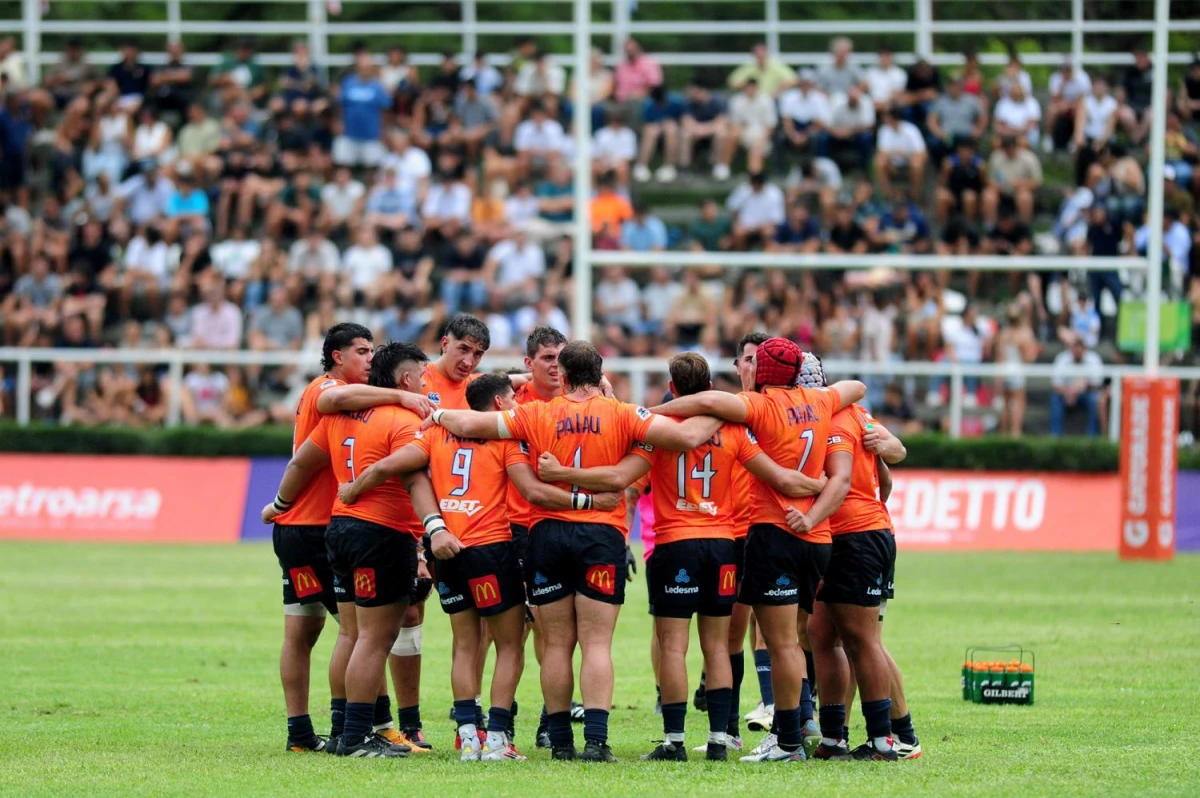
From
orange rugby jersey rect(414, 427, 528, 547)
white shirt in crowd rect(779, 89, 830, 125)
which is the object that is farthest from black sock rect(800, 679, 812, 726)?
white shirt in crowd rect(779, 89, 830, 125)

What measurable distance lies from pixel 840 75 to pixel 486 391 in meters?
20.8

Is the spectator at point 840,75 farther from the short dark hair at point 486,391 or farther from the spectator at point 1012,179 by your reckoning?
the short dark hair at point 486,391

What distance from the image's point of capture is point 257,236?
30.1m

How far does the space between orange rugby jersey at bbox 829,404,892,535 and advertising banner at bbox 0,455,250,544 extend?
1643 centimetres

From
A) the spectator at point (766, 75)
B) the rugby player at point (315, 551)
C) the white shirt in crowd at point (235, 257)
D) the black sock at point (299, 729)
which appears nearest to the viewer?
the rugby player at point (315, 551)

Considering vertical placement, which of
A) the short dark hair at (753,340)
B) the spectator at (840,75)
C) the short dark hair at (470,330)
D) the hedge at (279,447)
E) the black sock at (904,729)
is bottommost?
the hedge at (279,447)

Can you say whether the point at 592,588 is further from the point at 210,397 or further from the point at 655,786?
the point at 210,397

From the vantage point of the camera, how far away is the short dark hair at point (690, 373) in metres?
9.80

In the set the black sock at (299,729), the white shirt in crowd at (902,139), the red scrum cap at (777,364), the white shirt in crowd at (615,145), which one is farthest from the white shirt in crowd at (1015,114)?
the black sock at (299,729)

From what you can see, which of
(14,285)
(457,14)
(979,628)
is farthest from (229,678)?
(457,14)

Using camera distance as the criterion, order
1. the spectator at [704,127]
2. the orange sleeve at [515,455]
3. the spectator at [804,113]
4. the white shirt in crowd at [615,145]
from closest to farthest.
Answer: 1. the orange sleeve at [515,455]
2. the spectator at [804,113]
3. the white shirt in crowd at [615,145]
4. the spectator at [704,127]

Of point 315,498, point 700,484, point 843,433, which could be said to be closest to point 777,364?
point 843,433

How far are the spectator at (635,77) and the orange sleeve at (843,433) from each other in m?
21.5

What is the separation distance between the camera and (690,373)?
9.80 metres
